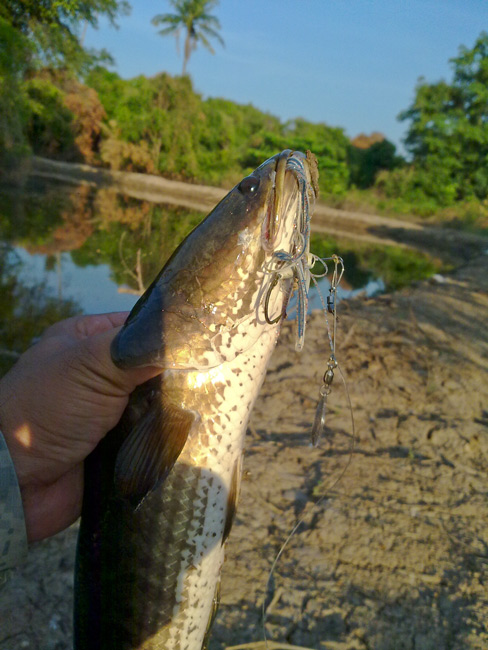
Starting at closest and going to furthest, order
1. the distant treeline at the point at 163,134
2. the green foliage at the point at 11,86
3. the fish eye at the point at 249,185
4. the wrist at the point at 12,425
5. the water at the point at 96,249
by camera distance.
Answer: the fish eye at the point at 249,185 < the wrist at the point at 12,425 < the water at the point at 96,249 < the green foliage at the point at 11,86 < the distant treeline at the point at 163,134

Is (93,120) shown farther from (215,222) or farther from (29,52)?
(215,222)

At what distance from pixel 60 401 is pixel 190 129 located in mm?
25942

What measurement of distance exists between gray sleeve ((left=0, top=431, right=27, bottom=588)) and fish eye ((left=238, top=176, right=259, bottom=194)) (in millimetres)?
1260

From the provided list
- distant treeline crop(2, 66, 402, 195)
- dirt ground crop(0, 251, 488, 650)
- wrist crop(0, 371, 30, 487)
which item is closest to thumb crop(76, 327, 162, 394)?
wrist crop(0, 371, 30, 487)

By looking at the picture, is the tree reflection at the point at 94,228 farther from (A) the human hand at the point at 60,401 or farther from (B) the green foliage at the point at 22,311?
(A) the human hand at the point at 60,401

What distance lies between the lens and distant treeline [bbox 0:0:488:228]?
17.5 m

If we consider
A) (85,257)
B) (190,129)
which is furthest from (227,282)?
(190,129)

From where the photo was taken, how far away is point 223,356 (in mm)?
1744

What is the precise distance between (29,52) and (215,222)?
19686 mm

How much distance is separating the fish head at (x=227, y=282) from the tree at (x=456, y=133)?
137 ft

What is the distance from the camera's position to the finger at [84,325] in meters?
2.27

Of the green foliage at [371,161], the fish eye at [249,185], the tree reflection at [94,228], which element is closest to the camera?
the fish eye at [249,185]

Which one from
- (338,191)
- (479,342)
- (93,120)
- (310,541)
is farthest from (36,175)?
(310,541)

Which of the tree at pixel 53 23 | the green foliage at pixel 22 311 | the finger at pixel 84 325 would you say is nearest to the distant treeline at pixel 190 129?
the tree at pixel 53 23
